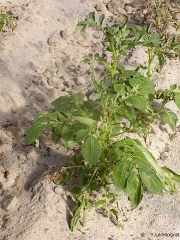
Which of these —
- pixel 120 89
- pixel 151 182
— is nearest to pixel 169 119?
pixel 120 89

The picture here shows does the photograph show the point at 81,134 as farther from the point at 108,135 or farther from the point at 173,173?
the point at 173,173

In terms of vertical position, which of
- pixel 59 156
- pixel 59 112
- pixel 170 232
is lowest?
pixel 170 232

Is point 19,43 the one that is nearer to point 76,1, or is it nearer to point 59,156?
point 76,1

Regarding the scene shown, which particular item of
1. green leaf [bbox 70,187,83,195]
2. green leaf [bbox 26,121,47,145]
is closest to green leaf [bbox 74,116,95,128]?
green leaf [bbox 26,121,47,145]

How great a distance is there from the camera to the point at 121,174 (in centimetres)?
188

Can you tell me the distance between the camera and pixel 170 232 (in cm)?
236

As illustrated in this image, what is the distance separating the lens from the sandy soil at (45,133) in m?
2.26

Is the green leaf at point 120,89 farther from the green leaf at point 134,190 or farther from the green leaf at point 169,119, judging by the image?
the green leaf at point 169,119

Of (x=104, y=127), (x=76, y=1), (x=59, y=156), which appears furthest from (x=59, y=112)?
(x=76, y=1)

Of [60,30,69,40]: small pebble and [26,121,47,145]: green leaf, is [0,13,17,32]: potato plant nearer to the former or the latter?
[60,30,69,40]: small pebble

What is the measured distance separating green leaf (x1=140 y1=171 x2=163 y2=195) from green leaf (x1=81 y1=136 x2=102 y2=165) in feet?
0.72

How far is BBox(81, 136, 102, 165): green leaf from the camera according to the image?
1.88 m

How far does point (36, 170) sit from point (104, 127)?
1.93 ft

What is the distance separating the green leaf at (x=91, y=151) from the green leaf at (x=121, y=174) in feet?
0.34
